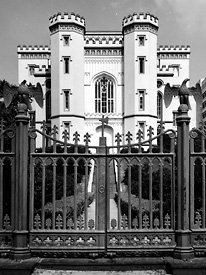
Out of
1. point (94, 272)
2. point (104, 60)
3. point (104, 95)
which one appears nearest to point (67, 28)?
point (104, 60)

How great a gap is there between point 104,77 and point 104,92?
1.20m

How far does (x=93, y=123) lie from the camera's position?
26.8 m

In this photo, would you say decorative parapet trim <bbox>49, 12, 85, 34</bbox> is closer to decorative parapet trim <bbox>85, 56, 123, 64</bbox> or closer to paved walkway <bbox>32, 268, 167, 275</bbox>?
decorative parapet trim <bbox>85, 56, 123, 64</bbox>

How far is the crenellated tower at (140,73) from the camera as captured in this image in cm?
2586

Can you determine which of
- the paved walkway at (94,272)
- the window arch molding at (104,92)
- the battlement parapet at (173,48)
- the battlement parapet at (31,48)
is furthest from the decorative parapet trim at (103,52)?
the paved walkway at (94,272)

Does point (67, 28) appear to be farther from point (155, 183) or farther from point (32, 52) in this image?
point (155, 183)

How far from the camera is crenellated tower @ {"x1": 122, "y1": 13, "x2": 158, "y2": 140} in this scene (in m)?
25.9

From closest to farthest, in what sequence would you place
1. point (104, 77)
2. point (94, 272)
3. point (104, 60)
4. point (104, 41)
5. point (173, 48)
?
1. point (94, 272)
2. point (104, 41)
3. point (104, 60)
4. point (104, 77)
5. point (173, 48)

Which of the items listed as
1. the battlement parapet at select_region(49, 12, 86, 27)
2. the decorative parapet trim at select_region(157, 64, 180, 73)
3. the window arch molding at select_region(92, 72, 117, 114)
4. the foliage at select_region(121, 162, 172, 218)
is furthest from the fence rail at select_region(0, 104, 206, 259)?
the decorative parapet trim at select_region(157, 64, 180, 73)

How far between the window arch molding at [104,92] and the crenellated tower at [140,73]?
1.35 meters

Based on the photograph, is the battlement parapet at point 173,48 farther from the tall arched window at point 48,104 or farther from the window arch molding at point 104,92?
the tall arched window at point 48,104

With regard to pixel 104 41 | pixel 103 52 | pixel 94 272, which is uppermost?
pixel 104 41

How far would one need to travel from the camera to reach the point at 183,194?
416 cm

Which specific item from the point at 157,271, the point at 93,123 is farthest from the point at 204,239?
the point at 93,123
